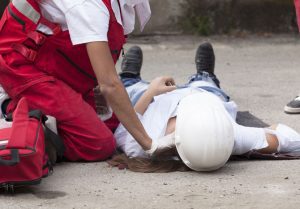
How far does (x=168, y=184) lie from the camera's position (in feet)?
12.1

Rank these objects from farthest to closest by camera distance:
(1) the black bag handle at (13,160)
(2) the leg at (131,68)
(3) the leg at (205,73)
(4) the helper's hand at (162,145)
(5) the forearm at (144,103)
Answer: (2) the leg at (131,68) → (3) the leg at (205,73) → (5) the forearm at (144,103) → (4) the helper's hand at (162,145) → (1) the black bag handle at (13,160)

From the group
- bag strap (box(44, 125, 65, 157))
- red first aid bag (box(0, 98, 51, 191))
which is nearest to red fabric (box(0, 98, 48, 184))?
red first aid bag (box(0, 98, 51, 191))

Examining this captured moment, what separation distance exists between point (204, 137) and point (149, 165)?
35 cm

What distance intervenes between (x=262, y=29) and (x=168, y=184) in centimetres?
435

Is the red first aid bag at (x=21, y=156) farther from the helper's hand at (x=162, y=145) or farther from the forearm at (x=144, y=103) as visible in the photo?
the forearm at (x=144, y=103)

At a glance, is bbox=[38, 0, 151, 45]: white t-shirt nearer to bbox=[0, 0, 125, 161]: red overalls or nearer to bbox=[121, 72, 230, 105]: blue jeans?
bbox=[0, 0, 125, 161]: red overalls

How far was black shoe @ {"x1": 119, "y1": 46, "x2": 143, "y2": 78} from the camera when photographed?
500 centimetres

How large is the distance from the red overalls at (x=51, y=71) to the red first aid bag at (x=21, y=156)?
357mm

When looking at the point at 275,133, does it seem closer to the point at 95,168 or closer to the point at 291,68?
the point at 95,168

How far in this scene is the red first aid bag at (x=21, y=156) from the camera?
3471mm

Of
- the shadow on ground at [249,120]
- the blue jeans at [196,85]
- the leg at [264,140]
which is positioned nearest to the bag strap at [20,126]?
the blue jeans at [196,85]

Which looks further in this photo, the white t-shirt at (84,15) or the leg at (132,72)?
the leg at (132,72)

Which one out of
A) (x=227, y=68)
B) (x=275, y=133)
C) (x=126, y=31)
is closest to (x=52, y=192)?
(x=126, y=31)

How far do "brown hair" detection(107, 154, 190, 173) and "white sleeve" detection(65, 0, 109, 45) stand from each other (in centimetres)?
66
